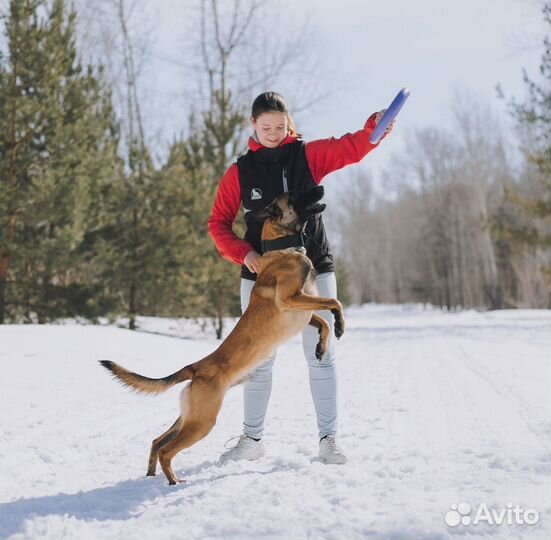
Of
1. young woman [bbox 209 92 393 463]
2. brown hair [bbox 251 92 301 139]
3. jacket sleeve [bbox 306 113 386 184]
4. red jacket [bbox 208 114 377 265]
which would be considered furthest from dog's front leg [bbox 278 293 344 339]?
brown hair [bbox 251 92 301 139]

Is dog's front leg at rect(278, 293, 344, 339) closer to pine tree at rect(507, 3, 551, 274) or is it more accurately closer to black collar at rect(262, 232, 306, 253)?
black collar at rect(262, 232, 306, 253)

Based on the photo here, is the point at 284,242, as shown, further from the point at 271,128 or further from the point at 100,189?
the point at 100,189

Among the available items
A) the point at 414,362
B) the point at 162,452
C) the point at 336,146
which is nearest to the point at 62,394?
the point at 162,452

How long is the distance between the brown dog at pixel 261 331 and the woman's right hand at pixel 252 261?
56mm

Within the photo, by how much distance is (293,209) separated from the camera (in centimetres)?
345

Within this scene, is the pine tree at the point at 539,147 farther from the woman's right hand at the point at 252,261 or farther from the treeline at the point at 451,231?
the woman's right hand at the point at 252,261

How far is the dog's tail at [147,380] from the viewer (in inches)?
127

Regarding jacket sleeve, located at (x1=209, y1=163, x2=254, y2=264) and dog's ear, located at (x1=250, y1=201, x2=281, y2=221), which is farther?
jacket sleeve, located at (x1=209, y1=163, x2=254, y2=264)

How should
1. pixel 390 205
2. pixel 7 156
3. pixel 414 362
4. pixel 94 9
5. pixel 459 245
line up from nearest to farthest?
1. pixel 414 362
2. pixel 7 156
3. pixel 94 9
4. pixel 459 245
5. pixel 390 205

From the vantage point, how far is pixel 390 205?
56.0 m

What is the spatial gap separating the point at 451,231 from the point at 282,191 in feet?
134

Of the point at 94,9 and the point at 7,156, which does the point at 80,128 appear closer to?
the point at 7,156

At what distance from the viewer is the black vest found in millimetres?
3654

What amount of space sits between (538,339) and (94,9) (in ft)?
59.9
